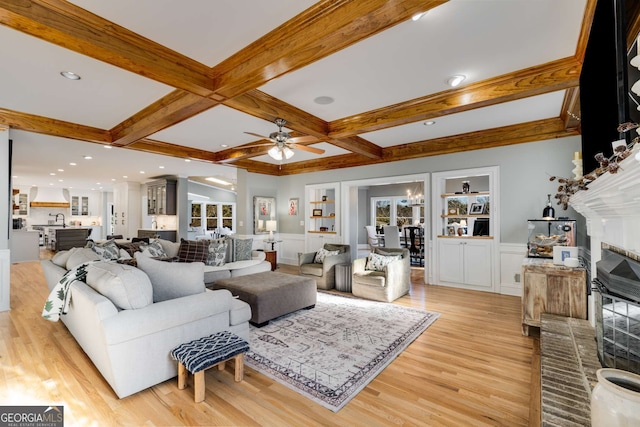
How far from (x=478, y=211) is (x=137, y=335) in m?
5.49

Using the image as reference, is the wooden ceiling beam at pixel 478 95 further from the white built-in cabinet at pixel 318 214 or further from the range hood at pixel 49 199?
the range hood at pixel 49 199

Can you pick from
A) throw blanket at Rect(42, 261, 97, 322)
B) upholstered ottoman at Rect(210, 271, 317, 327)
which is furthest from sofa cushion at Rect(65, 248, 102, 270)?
upholstered ottoman at Rect(210, 271, 317, 327)

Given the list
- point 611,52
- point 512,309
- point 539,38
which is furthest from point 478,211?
point 611,52

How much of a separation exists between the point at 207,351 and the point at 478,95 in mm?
3614

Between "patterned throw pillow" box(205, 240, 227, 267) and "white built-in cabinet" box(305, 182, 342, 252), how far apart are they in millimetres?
2765

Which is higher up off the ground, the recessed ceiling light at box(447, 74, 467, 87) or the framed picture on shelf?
the recessed ceiling light at box(447, 74, 467, 87)

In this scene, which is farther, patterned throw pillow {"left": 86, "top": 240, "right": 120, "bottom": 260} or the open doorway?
the open doorway

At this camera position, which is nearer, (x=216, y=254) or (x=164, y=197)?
(x=216, y=254)

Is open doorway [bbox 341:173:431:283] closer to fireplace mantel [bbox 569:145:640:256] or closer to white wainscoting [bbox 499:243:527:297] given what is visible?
white wainscoting [bbox 499:243:527:297]

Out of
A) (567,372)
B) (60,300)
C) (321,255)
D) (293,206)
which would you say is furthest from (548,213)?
(60,300)

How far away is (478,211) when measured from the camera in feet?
18.1

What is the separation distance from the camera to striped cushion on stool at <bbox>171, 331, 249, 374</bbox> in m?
2.06

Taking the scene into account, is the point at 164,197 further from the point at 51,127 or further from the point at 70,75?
the point at 70,75

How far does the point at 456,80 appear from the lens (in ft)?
10.2
